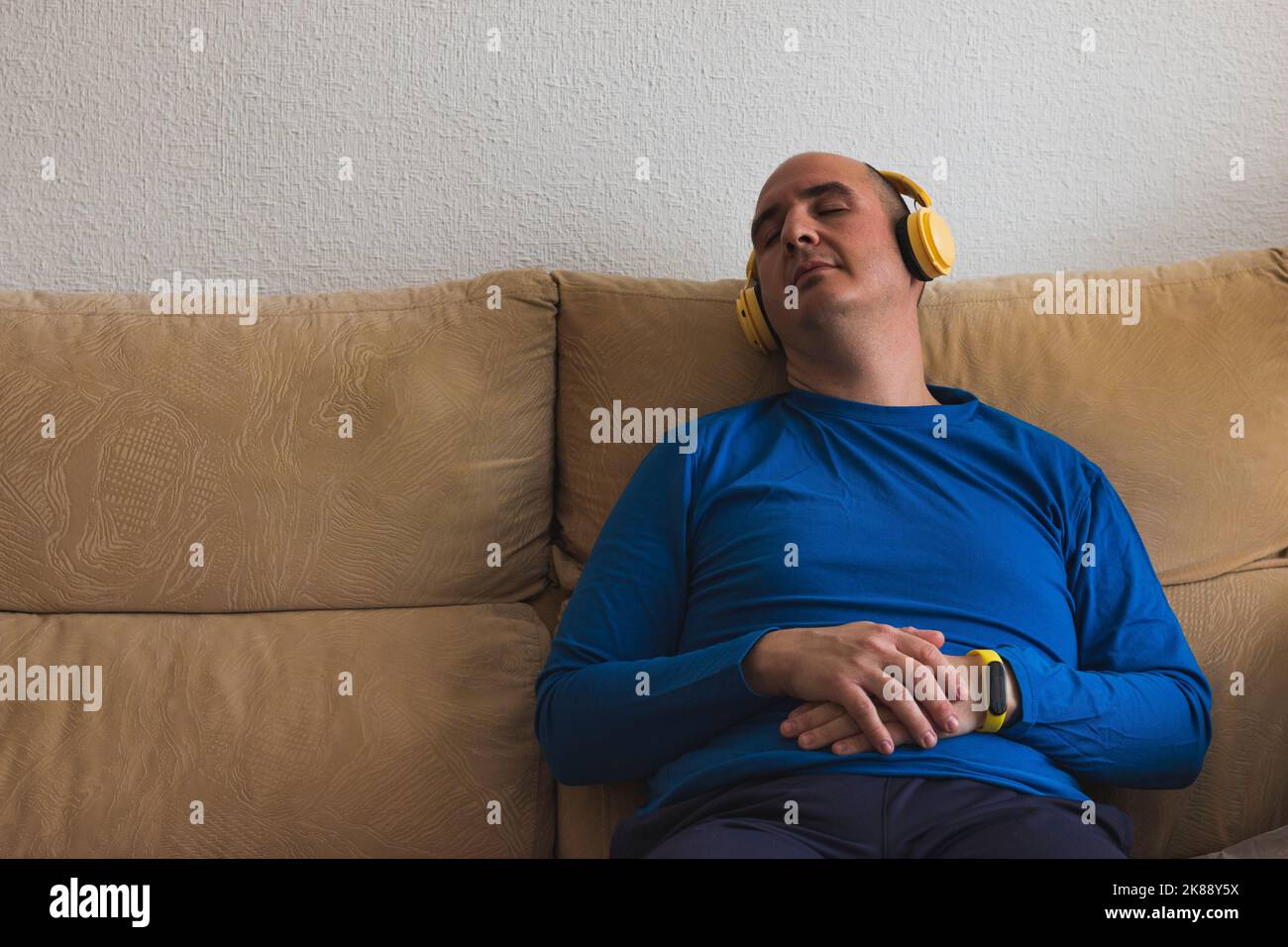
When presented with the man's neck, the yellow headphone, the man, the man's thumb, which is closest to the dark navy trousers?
the man

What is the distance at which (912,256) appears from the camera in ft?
4.29

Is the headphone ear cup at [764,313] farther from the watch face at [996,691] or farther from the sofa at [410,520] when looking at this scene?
the watch face at [996,691]

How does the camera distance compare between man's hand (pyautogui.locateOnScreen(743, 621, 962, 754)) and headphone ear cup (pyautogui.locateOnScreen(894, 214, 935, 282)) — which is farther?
headphone ear cup (pyautogui.locateOnScreen(894, 214, 935, 282))

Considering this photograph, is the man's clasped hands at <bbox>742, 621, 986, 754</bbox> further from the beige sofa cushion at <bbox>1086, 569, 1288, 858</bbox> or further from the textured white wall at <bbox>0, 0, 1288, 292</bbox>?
the textured white wall at <bbox>0, 0, 1288, 292</bbox>

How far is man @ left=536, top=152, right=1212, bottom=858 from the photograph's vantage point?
37.5 inches

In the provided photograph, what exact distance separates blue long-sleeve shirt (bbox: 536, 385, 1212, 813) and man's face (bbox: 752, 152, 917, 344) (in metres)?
0.11

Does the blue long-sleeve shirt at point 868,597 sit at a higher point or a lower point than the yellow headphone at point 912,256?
lower

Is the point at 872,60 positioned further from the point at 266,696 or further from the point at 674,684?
the point at 266,696

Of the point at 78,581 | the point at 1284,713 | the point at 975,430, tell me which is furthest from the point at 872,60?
the point at 78,581

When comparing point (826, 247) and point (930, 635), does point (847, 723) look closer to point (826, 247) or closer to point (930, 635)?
point (930, 635)

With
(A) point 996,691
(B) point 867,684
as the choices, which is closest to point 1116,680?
(A) point 996,691

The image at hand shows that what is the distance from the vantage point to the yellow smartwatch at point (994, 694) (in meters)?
0.97

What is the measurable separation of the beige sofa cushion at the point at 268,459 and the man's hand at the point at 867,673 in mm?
476

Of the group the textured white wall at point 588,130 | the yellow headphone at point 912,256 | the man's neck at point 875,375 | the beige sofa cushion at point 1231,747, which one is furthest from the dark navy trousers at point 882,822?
the textured white wall at point 588,130
